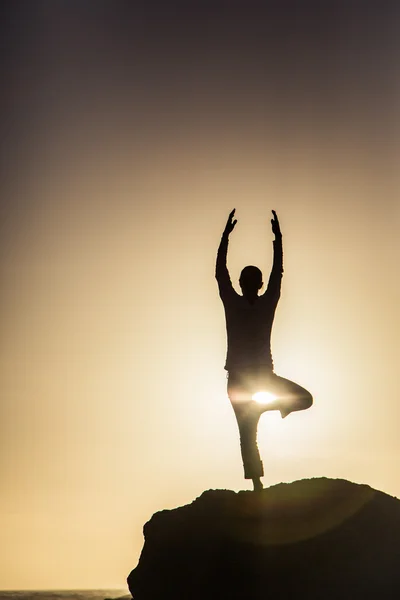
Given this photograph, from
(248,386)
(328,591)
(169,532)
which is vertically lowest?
(328,591)

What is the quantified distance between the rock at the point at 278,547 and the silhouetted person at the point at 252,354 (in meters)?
0.71

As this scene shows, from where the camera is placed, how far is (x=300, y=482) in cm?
1473

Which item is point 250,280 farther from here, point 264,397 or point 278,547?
point 278,547

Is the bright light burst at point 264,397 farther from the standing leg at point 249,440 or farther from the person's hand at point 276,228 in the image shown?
the person's hand at point 276,228

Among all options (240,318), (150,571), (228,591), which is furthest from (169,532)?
(240,318)

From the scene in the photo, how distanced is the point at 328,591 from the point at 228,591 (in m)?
1.50

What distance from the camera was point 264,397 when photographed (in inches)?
549

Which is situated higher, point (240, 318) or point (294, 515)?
point (240, 318)

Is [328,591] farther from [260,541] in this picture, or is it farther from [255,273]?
[255,273]

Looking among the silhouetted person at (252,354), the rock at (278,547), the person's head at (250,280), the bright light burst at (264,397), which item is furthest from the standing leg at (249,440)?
the person's head at (250,280)

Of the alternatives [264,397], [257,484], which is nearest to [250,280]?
[264,397]

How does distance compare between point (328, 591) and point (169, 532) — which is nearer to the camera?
point (328, 591)

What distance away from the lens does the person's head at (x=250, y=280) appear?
14062 mm

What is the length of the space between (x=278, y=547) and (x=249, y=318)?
3.55 m
